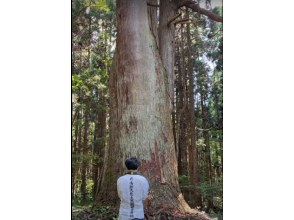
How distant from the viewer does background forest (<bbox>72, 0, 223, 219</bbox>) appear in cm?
407

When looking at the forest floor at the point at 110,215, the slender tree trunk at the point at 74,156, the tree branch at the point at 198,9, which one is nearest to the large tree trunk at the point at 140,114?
the forest floor at the point at 110,215

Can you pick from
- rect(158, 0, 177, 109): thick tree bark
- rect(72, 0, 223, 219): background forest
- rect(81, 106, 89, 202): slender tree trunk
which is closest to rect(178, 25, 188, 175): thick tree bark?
rect(72, 0, 223, 219): background forest

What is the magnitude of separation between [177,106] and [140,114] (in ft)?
1.93

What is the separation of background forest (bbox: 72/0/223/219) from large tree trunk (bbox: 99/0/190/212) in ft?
0.45

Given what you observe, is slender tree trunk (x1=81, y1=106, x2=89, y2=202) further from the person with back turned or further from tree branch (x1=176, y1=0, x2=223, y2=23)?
tree branch (x1=176, y1=0, x2=223, y2=23)

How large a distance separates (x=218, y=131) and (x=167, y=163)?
726 millimetres

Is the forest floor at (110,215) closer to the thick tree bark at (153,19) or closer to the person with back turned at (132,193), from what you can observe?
the person with back turned at (132,193)

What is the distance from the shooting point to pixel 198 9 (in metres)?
4.60

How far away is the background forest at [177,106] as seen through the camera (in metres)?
4.07

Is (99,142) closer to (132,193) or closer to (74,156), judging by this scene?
(74,156)
